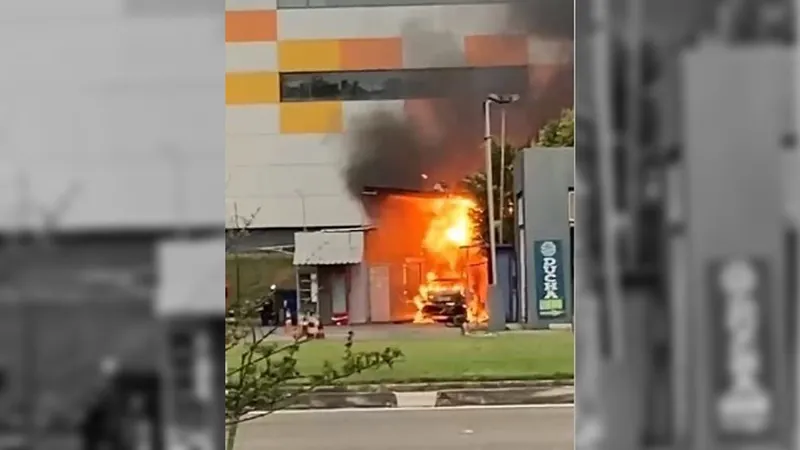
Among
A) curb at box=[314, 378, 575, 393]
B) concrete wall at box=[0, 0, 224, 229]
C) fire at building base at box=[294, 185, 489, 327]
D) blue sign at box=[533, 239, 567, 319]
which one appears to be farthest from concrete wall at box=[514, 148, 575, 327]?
concrete wall at box=[0, 0, 224, 229]

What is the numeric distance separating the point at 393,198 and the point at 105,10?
4.28ft

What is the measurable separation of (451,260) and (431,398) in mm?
397

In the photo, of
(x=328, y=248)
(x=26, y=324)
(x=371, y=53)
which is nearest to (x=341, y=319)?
(x=328, y=248)

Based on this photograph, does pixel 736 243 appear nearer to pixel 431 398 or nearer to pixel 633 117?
pixel 633 117

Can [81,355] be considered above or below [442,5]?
below

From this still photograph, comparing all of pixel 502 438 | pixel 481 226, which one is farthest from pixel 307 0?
pixel 502 438

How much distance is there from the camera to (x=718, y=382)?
48.4 inches

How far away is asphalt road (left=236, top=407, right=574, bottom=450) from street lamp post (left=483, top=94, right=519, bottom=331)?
0.29 metres

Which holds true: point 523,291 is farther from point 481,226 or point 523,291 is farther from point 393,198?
point 393,198

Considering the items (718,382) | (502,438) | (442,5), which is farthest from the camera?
(502,438)

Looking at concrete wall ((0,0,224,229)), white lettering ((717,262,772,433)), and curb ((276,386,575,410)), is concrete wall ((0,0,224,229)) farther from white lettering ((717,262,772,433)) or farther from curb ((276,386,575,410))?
curb ((276,386,575,410))

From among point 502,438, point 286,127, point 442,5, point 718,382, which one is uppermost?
point 442,5

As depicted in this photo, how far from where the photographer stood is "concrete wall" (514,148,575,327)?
2.36 metres

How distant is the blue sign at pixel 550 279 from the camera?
2.27m
